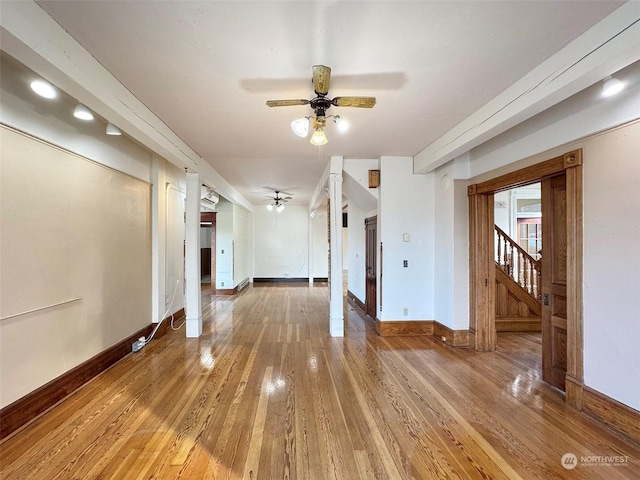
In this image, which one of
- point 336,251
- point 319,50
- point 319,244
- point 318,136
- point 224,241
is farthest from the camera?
point 319,244

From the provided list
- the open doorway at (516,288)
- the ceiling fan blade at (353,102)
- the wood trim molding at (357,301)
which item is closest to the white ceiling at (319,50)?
the ceiling fan blade at (353,102)

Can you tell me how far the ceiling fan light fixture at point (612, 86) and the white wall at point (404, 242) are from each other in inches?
91.6

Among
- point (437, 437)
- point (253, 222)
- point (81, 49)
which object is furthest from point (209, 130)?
point (253, 222)

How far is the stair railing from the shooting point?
15.7 ft

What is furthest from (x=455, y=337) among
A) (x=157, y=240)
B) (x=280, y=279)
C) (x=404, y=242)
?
(x=280, y=279)

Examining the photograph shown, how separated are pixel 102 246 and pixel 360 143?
3349 millimetres

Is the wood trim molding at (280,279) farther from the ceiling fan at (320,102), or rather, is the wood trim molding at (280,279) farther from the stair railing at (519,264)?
the ceiling fan at (320,102)

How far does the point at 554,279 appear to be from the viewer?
112 inches

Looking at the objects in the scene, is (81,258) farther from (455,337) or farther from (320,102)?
(455,337)

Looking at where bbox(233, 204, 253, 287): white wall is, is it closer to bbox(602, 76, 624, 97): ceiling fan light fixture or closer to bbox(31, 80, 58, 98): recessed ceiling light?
bbox(31, 80, 58, 98): recessed ceiling light

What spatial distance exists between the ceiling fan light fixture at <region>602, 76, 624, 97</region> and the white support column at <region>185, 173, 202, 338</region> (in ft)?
15.0

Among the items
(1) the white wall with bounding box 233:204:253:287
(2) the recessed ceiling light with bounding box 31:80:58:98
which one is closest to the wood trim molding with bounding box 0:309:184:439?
(2) the recessed ceiling light with bounding box 31:80:58:98

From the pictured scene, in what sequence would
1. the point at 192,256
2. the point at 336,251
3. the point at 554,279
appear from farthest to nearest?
the point at 336,251 → the point at 192,256 → the point at 554,279

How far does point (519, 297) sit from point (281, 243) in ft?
24.0
